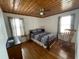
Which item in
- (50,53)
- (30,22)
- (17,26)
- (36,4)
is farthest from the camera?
(30,22)

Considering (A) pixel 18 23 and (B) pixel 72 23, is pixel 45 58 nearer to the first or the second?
(B) pixel 72 23

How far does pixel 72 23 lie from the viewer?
13.9ft

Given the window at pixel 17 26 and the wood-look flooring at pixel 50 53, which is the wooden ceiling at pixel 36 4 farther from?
the wood-look flooring at pixel 50 53

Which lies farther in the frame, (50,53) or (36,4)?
(50,53)

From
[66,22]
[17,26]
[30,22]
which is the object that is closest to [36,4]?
[17,26]

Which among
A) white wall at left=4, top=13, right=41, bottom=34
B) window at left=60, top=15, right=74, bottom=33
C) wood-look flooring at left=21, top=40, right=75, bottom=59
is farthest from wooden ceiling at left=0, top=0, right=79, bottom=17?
wood-look flooring at left=21, top=40, right=75, bottom=59

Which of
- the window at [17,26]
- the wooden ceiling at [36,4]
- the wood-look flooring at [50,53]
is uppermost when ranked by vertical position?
the wooden ceiling at [36,4]

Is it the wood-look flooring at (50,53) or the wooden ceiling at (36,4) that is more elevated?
the wooden ceiling at (36,4)

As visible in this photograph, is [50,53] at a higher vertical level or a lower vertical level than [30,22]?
lower

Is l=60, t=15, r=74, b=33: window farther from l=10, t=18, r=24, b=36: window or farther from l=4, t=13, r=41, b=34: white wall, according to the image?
l=10, t=18, r=24, b=36: window

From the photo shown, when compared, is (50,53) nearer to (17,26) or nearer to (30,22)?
(17,26)

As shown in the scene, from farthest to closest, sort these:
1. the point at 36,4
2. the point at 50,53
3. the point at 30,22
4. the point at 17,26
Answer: the point at 30,22 → the point at 17,26 → the point at 50,53 → the point at 36,4

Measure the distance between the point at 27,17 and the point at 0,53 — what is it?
15.0 ft

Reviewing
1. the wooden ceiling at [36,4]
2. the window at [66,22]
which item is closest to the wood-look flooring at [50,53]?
the window at [66,22]
